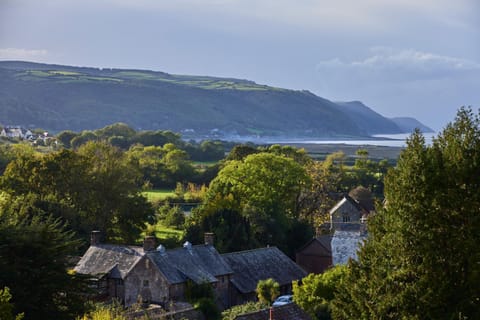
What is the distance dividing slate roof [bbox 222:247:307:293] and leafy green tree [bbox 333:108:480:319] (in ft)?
78.4

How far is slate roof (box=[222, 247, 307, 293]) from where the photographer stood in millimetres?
48844

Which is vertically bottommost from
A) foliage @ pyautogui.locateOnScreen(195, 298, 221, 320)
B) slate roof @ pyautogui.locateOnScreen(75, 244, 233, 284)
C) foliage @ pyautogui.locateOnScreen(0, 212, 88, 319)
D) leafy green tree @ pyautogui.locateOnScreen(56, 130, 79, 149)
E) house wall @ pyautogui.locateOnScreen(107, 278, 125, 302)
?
leafy green tree @ pyautogui.locateOnScreen(56, 130, 79, 149)

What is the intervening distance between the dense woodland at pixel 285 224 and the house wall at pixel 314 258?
161 inches

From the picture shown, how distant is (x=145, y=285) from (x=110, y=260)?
4.34 m

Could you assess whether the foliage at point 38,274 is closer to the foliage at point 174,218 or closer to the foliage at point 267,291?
the foliage at point 267,291

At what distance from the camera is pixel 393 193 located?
2464cm

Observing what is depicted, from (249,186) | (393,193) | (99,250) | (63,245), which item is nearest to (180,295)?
(99,250)

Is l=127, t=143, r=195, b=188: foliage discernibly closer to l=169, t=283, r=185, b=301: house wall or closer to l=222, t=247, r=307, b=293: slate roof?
l=222, t=247, r=307, b=293: slate roof

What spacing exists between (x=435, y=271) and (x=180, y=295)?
891 inches

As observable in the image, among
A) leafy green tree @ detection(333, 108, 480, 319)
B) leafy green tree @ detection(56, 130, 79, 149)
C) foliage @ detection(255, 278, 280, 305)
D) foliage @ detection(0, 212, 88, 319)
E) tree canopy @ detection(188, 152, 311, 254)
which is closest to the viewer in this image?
leafy green tree @ detection(333, 108, 480, 319)

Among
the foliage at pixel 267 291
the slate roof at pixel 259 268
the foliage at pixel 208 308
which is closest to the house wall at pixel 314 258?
the slate roof at pixel 259 268

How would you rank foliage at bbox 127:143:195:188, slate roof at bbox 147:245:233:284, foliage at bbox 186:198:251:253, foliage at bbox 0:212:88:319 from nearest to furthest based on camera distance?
foliage at bbox 0:212:88:319, slate roof at bbox 147:245:233:284, foliage at bbox 186:198:251:253, foliage at bbox 127:143:195:188

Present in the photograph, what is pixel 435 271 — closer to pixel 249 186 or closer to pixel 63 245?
pixel 63 245

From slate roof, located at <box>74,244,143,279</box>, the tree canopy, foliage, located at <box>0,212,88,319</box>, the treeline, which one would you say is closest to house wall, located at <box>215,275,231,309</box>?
slate roof, located at <box>74,244,143,279</box>
